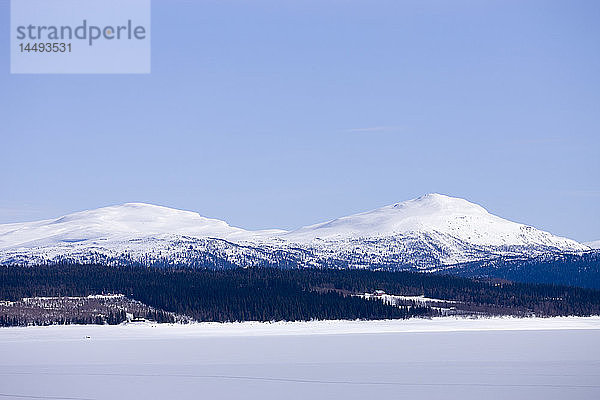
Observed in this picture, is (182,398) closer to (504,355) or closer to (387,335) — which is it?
(504,355)

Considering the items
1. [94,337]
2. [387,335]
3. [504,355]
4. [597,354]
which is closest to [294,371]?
[504,355]

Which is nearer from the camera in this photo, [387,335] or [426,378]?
[426,378]

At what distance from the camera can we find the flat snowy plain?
83750 mm

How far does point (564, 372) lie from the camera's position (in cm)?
9831

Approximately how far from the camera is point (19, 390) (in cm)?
8619

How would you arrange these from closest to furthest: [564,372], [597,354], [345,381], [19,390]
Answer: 1. [19,390]
2. [345,381]
3. [564,372]
4. [597,354]

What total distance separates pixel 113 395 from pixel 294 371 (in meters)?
26.7

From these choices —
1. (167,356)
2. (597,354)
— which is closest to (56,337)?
(167,356)

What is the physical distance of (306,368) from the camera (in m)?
107

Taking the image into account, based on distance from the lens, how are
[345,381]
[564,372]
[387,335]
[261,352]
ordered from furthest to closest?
1. [387,335]
2. [261,352]
3. [564,372]
4. [345,381]

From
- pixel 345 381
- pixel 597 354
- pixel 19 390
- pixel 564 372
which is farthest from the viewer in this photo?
pixel 597 354

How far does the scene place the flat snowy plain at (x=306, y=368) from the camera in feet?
275

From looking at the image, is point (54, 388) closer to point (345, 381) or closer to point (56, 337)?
point (345, 381)

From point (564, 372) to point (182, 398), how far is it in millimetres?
41610
